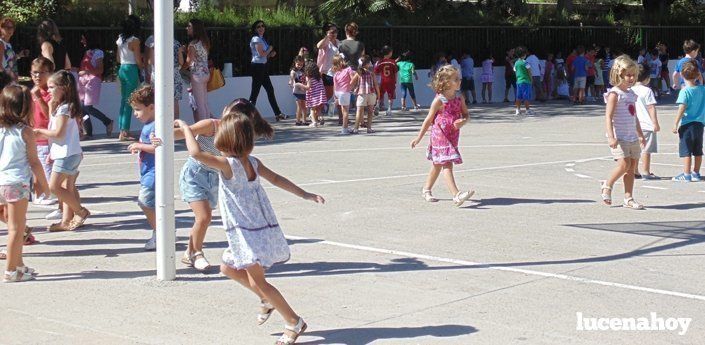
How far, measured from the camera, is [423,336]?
658cm

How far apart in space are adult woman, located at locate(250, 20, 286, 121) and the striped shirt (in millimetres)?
11497

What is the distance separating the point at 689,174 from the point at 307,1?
108 feet

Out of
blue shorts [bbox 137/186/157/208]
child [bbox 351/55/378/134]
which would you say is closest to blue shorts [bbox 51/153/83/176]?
blue shorts [bbox 137/186/157/208]

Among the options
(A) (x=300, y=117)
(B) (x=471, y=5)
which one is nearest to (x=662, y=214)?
(A) (x=300, y=117)

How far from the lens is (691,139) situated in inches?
534

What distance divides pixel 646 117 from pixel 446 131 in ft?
11.0

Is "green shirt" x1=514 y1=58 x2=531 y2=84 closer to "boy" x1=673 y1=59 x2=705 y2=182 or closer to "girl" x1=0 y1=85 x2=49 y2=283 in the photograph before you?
"boy" x1=673 y1=59 x2=705 y2=182

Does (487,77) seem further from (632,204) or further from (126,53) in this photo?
(632,204)

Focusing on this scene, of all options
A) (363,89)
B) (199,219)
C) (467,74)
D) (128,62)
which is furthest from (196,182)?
(467,74)

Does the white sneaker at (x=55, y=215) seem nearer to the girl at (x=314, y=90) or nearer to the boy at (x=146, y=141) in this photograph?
the boy at (x=146, y=141)

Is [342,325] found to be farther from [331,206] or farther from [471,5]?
[471,5]

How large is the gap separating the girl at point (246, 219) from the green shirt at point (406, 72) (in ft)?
62.8

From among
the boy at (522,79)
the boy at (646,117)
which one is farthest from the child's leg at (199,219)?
the boy at (522,79)

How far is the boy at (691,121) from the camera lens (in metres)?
13.5
